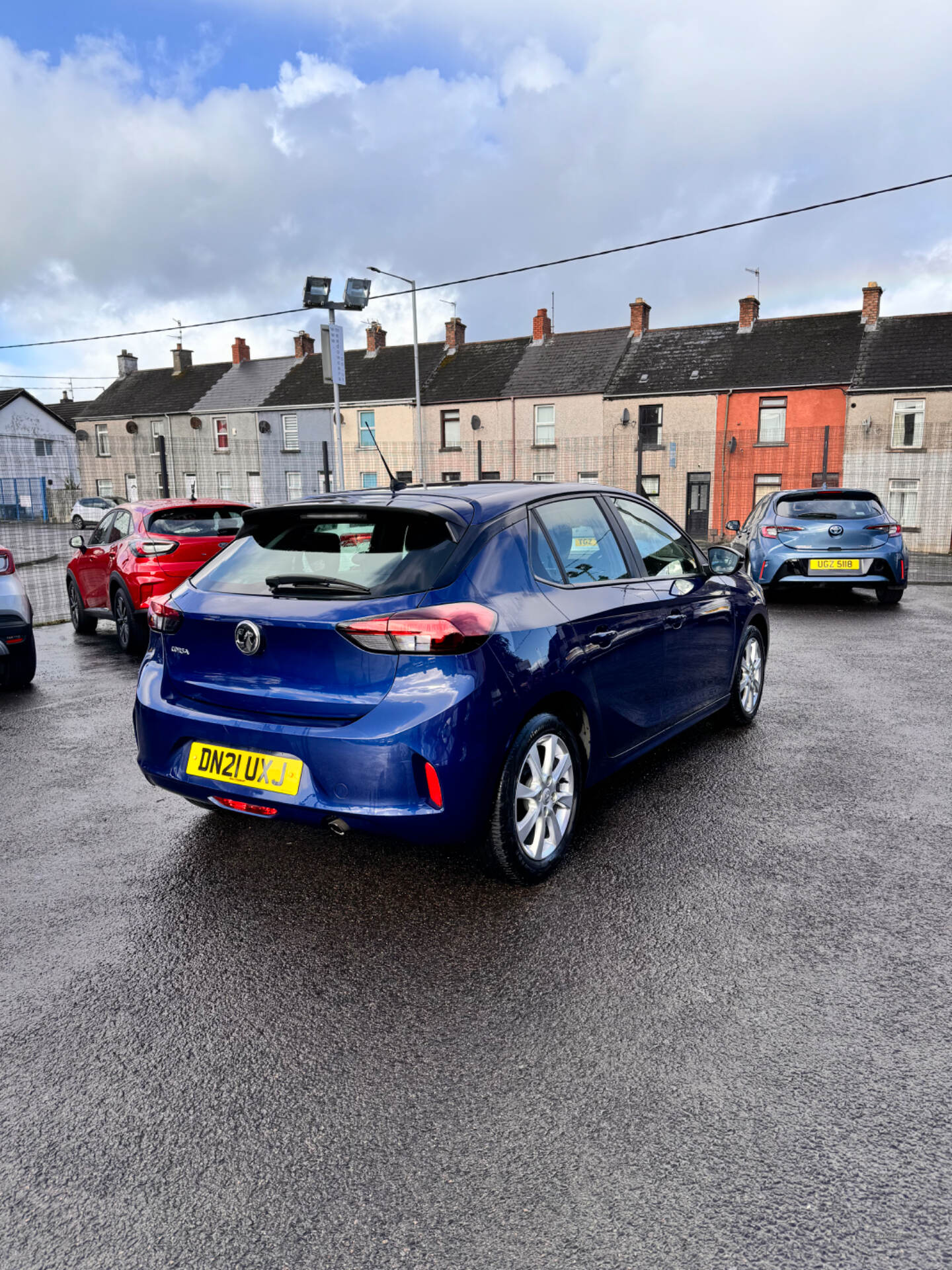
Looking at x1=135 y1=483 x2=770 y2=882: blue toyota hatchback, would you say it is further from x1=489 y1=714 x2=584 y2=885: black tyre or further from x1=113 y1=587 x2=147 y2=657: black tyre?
x1=113 y1=587 x2=147 y2=657: black tyre

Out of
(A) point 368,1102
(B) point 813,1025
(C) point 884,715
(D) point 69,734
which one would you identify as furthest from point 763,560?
(A) point 368,1102

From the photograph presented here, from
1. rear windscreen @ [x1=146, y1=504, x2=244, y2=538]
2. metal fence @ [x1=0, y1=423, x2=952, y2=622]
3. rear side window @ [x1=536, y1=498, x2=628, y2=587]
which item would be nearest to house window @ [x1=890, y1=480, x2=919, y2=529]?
metal fence @ [x1=0, y1=423, x2=952, y2=622]

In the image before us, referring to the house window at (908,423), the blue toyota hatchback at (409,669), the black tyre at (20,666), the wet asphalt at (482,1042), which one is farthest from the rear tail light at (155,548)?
the house window at (908,423)

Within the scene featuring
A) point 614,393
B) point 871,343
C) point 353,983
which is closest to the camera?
point 353,983

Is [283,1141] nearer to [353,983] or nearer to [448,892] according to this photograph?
[353,983]

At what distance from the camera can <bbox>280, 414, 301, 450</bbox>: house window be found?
45469mm

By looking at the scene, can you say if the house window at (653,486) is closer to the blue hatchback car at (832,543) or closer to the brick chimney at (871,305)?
the brick chimney at (871,305)

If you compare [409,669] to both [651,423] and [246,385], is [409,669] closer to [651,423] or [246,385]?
[651,423]

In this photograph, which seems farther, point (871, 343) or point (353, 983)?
point (871, 343)

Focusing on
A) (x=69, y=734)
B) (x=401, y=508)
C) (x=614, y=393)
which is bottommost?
(x=69, y=734)

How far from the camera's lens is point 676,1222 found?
1971 millimetres

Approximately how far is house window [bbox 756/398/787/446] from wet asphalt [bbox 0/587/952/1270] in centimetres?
3262

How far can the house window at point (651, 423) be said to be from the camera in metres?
37.1

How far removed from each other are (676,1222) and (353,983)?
1.29 m
